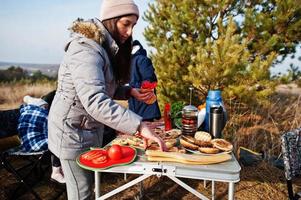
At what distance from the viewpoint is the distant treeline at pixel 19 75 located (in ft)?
37.7

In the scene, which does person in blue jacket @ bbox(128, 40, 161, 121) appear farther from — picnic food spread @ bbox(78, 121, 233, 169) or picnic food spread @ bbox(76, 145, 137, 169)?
picnic food spread @ bbox(76, 145, 137, 169)

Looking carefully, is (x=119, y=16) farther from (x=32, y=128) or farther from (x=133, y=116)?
(x=32, y=128)

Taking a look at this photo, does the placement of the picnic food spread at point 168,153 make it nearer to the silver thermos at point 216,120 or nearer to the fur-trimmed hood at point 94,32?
the silver thermos at point 216,120

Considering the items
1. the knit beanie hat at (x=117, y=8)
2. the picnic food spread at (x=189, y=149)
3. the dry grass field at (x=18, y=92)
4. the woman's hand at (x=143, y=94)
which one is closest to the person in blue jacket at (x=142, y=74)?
the woman's hand at (x=143, y=94)

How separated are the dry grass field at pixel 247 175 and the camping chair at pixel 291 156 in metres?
1.00

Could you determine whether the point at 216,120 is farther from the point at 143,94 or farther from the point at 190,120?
the point at 143,94

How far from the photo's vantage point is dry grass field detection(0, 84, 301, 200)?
10.2ft

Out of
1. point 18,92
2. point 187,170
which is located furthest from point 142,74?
point 18,92

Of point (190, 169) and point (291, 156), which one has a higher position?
point (190, 169)

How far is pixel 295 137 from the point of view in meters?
2.25

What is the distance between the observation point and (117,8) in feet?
4.55

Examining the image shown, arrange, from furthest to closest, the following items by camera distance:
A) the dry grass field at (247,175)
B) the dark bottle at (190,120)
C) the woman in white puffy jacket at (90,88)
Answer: the dry grass field at (247,175) < the dark bottle at (190,120) < the woman in white puffy jacket at (90,88)

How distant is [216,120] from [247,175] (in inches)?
81.9

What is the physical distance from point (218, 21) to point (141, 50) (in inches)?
58.8
